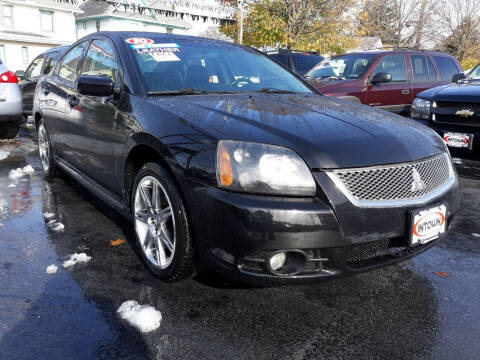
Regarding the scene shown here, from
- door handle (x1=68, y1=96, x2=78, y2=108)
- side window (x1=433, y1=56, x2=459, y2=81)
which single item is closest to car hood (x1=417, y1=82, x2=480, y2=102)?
side window (x1=433, y1=56, x2=459, y2=81)

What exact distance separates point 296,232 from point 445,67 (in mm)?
8362

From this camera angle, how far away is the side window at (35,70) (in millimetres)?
10039

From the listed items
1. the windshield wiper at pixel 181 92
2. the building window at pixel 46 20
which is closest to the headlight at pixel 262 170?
the windshield wiper at pixel 181 92

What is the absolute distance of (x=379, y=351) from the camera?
6.97 feet

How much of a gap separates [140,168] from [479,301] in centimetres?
222

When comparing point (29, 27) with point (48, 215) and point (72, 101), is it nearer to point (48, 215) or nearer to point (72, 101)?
point (72, 101)

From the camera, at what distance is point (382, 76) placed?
754cm

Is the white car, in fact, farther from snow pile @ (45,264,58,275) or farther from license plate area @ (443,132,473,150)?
license plate area @ (443,132,473,150)

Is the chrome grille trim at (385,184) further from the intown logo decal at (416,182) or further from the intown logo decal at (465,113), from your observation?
the intown logo decal at (465,113)

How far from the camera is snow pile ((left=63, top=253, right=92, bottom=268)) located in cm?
300

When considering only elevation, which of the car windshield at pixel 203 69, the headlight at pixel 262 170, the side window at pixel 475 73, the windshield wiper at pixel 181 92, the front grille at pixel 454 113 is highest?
the side window at pixel 475 73

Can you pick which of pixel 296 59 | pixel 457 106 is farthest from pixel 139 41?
pixel 296 59

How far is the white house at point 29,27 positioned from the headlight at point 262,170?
116 ft

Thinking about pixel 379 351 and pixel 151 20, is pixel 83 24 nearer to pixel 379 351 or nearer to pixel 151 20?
pixel 151 20
